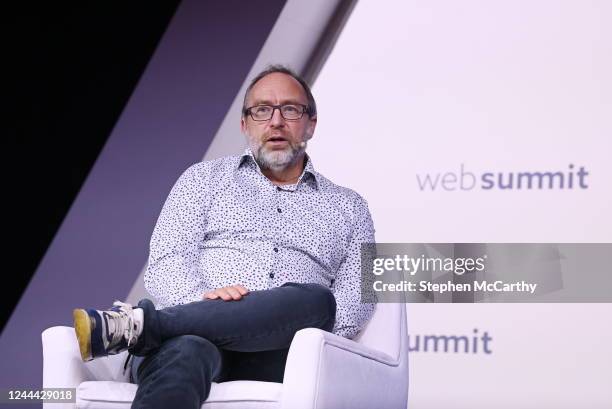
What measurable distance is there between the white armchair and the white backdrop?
3.02 feet

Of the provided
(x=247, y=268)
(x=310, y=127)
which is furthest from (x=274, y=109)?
(x=247, y=268)

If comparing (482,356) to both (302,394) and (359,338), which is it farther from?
(302,394)

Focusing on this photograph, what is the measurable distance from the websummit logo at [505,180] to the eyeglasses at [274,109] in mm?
781

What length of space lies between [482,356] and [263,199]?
1184 mm

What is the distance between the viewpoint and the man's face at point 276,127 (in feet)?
10.4

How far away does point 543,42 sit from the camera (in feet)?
12.1

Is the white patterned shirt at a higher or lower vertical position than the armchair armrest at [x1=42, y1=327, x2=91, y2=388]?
higher

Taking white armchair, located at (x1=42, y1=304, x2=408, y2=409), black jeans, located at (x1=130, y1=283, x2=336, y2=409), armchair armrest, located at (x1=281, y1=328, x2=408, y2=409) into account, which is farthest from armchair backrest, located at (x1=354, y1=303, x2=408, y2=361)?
black jeans, located at (x1=130, y1=283, x2=336, y2=409)

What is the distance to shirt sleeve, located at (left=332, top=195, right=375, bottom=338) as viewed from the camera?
2854mm

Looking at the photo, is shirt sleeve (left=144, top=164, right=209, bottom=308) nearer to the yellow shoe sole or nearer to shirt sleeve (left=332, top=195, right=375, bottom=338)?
shirt sleeve (left=332, top=195, right=375, bottom=338)

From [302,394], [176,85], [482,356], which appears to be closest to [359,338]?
[302,394]

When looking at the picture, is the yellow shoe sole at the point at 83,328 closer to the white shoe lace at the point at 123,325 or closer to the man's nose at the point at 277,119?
the white shoe lace at the point at 123,325

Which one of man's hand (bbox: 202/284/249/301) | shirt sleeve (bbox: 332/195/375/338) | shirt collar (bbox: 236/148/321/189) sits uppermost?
shirt collar (bbox: 236/148/321/189)

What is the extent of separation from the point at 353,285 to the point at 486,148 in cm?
104
